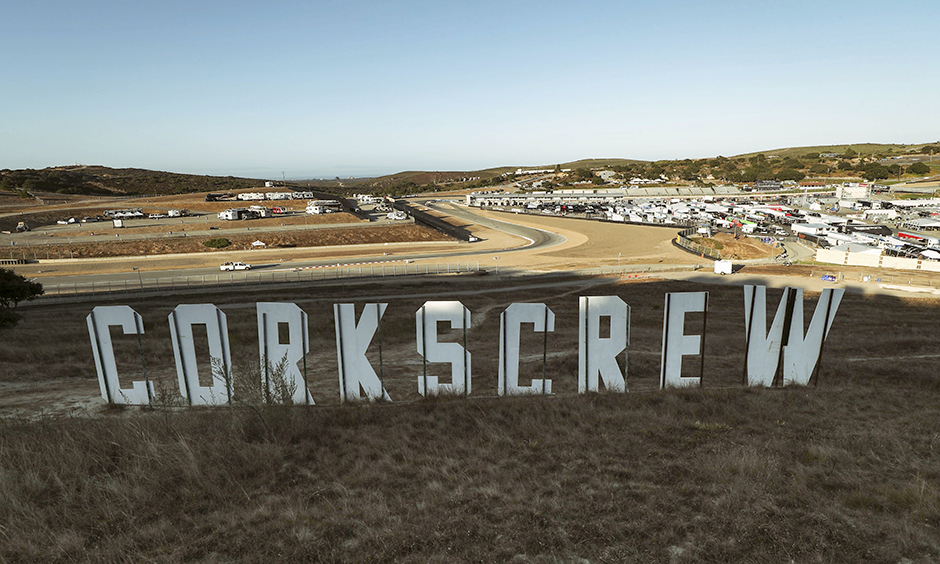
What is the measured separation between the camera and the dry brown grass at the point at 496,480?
23.9 ft

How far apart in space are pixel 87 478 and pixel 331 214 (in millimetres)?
99831

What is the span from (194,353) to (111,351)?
298cm

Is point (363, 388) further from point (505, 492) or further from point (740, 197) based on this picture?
A: point (740, 197)

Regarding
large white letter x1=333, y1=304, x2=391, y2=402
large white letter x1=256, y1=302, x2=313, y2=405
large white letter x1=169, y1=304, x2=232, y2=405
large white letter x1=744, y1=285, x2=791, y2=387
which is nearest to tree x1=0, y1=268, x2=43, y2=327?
large white letter x1=169, y1=304, x2=232, y2=405

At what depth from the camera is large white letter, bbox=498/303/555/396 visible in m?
15.0

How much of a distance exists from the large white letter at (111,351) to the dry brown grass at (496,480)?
34.4 inches

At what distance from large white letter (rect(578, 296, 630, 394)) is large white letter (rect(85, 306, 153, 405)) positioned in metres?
14.3

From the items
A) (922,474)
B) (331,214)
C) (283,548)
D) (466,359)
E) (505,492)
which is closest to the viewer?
(283,548)

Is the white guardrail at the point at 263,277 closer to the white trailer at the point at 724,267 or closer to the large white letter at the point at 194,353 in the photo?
the white trailer at the point at 724,267

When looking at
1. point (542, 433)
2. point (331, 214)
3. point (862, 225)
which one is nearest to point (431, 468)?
point (542, 433)

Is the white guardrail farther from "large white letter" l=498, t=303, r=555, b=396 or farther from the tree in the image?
"large white letter" l=498, t=303, r=555, b=396

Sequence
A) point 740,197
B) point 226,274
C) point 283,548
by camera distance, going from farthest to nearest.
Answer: point 740,197 < point 226,274 < point 283,548

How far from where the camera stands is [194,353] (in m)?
14.8

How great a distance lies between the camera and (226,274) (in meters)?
58.0
